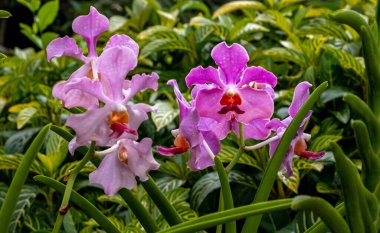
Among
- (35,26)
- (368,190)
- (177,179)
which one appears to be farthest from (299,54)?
(368,190)

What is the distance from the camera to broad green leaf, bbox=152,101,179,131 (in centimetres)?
157

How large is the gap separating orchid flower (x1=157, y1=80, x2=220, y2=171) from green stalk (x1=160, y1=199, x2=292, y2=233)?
14 centimetres

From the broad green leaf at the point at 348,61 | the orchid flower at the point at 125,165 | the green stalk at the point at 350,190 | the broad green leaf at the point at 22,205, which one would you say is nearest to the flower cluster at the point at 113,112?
the orchid flower at the point at 125,165

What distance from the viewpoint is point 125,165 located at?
0.73m

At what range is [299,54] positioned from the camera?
5.84ft

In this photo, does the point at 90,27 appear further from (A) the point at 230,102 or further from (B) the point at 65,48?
(A) the point at 230,102

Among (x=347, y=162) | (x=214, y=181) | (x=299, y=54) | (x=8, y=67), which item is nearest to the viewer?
(x=347, y=162)

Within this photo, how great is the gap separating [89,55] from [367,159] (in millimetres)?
357

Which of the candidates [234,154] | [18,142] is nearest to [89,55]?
[234,154]

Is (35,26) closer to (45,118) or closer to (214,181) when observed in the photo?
(45,118)

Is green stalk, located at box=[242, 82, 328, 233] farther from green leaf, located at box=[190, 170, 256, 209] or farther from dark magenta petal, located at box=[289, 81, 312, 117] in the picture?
green leaf, located at box=[190, 170, 256, 209]

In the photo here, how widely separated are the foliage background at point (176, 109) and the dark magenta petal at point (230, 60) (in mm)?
383

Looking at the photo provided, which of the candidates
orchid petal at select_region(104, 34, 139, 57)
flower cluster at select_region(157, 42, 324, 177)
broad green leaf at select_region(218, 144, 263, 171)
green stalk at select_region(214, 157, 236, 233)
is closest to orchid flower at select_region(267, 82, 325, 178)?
flower cluster at select_region(157, 42, 324, 177)

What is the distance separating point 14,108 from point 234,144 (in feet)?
2.36
